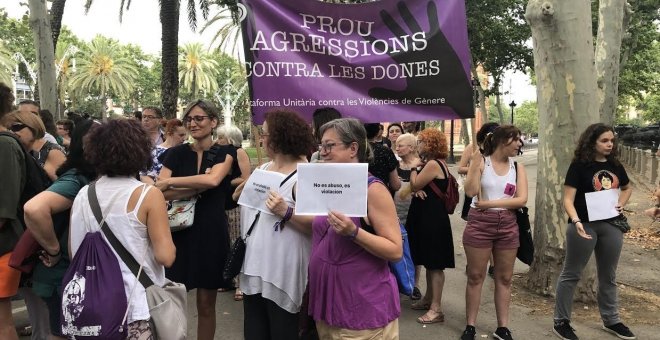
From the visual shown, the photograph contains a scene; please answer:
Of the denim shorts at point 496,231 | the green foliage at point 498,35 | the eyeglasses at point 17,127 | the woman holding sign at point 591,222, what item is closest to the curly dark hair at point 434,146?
the denim shorts at point 496,231

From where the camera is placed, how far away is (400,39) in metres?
4.38

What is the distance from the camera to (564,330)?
4.36 meters

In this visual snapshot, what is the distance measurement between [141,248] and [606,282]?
3.95 metres

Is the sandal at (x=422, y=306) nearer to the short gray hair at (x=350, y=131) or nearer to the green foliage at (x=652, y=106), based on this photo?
the short gray hair at (x=350, y=131)

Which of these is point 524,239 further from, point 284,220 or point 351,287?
point 284,220

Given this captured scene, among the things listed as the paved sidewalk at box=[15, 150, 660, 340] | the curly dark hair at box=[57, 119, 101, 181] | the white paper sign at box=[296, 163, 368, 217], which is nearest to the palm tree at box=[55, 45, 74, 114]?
the paved sidewalk at box=[15, 150, 660, 340]

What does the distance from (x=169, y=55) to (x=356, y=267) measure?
12831 mm

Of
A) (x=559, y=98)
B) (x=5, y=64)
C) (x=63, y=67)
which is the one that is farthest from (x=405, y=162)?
(x=63, y=67)

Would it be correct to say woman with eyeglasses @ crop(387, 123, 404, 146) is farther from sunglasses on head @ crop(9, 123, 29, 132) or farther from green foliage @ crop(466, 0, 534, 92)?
green foliage @ crop(466, 0, 534, 92)

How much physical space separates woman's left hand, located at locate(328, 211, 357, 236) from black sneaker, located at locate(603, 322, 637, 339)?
11.2 feet

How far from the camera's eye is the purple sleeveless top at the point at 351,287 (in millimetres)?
2443

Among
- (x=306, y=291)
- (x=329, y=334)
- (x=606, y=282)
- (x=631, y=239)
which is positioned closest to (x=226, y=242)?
(x=306, y=291)

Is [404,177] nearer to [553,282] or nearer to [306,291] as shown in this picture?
[553,282]

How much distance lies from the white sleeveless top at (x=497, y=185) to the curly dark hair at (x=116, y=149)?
Result: 2850 mm
